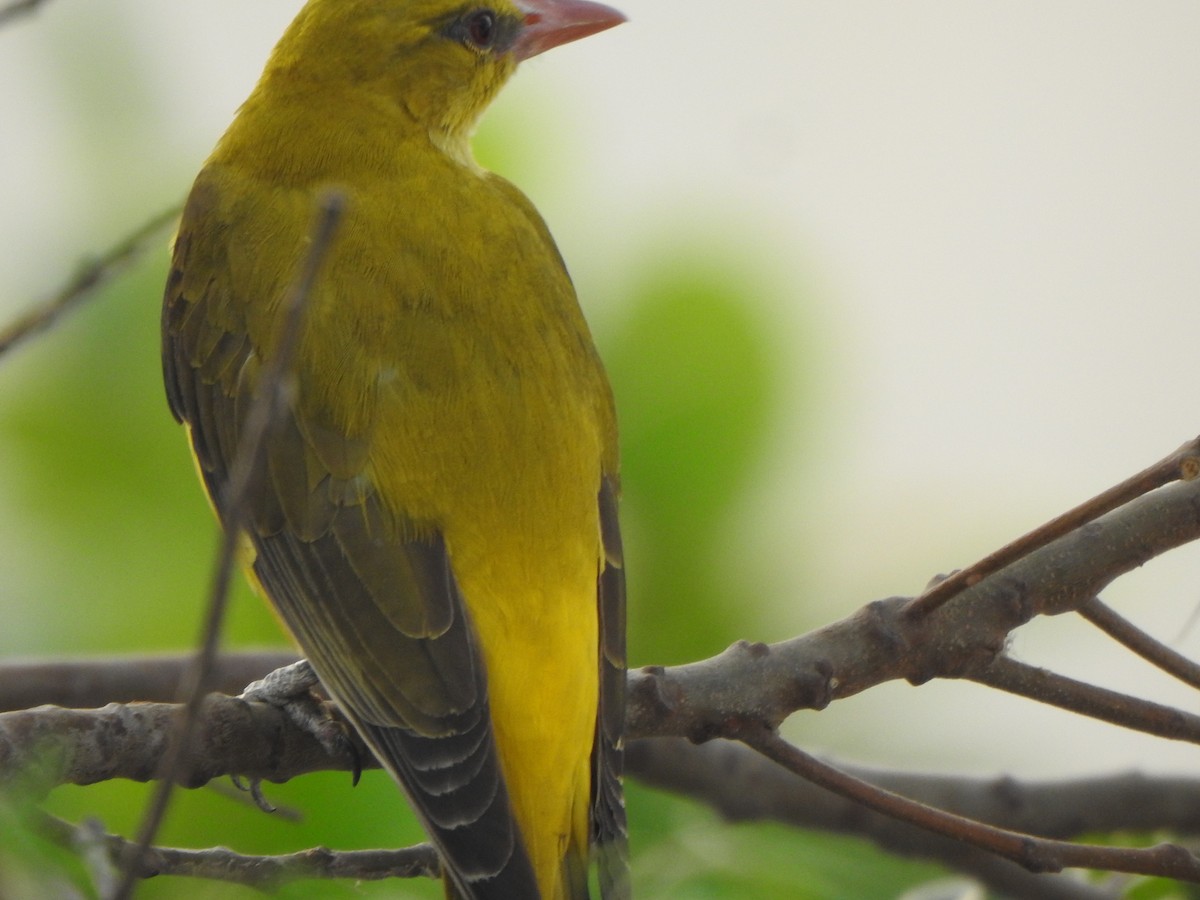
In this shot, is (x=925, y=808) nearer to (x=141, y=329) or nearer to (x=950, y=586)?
(x=950, y=586)

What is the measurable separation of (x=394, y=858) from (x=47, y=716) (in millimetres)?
539

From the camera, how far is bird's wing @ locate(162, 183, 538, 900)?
227 cm

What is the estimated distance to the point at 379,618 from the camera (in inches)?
101

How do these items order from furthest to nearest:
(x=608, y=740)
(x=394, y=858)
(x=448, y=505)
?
(x=448, y=505) → (x=608, y=740) → (x=394, y=858)

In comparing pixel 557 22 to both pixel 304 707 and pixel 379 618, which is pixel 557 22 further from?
pixel 304 707

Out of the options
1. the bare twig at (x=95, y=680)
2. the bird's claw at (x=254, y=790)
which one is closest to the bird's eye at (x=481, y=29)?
the bare twig at (x=95, y=680)

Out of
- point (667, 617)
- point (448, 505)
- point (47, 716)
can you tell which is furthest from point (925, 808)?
point (667, 617)

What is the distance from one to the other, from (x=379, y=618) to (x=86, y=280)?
1273 mm

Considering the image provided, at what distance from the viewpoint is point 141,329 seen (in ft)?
12.6

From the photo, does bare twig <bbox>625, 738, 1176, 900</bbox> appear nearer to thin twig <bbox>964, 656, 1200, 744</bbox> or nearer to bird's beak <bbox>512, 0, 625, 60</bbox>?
thin twig <bbox>964, 656, 1200, 744</bbox>

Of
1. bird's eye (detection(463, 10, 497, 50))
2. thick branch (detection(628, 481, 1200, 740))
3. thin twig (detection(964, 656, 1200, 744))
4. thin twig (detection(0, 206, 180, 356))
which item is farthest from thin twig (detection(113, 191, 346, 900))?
bird's eye (detection(463, 10, 497, 50))

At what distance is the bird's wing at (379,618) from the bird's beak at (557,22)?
1048mm

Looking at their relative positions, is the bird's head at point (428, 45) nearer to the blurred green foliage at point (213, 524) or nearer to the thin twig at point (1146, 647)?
the blurred green foliage at point (213, 524)

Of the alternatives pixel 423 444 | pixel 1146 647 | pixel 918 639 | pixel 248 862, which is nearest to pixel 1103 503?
pixel 1146 647
